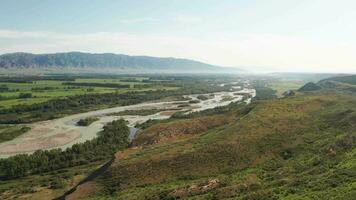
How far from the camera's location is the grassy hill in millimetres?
44125

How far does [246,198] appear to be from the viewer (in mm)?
→ 41406

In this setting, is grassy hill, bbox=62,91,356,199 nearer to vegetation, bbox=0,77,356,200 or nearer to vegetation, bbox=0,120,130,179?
vegetation, bbox=0,77,356,200

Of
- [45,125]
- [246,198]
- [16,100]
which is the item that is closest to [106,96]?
[16,100]

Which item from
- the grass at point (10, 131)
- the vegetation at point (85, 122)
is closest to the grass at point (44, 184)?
the grass at point (10, 131)

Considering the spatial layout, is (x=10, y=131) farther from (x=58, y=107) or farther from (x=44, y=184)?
(x=44, y=184)

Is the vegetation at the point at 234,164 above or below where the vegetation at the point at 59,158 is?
above

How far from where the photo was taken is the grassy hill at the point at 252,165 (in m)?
44.1

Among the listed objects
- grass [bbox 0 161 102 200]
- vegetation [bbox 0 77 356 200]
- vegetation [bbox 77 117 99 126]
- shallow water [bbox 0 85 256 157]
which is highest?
vegetation [bbox 0 77 356 200]

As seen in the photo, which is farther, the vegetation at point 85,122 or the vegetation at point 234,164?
the vegetation at point 85,122

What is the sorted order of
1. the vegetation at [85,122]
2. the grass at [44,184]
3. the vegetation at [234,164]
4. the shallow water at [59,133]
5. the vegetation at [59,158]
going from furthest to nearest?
the vegetation at [85,122] < the shallow water at [59,133] < the vegetation at [59,158] < the grass at [44,184] < the vegetation at [234,164]

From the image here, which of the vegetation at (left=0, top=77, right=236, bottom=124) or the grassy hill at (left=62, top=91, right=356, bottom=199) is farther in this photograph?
the vegetation at (left=0, top=77, right=236, bottom=124)

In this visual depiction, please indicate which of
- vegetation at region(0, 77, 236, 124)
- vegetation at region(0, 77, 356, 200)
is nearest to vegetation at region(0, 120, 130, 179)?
vegetation at region(0, 77, 356, 200)

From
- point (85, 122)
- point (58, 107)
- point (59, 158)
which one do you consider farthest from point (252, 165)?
point (58, 107)

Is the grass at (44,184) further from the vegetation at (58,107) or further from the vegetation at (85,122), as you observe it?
the vegetation at (58,107)
